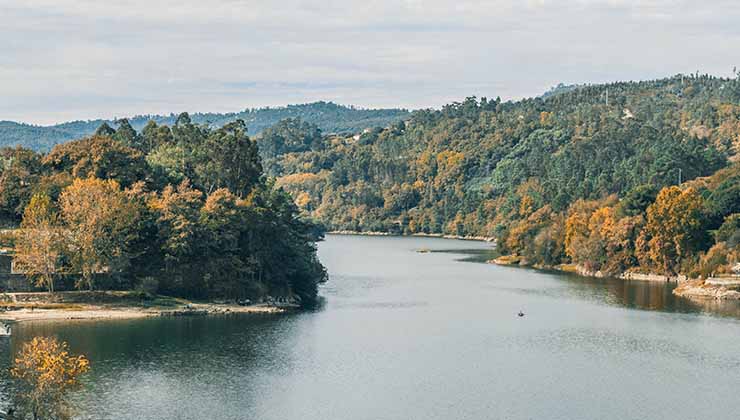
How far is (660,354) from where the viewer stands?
245 feet

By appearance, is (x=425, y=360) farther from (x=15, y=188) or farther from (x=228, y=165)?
(x=15, y=188)

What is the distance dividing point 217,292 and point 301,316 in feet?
25.9

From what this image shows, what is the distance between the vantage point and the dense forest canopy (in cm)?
8825

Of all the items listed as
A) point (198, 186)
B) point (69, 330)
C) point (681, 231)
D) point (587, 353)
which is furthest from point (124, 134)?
point (587, 353)

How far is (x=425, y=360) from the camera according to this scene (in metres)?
72.0

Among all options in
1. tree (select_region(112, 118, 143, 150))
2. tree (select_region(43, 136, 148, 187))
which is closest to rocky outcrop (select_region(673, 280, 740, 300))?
tree (select_region(43, 136, 148, 187))

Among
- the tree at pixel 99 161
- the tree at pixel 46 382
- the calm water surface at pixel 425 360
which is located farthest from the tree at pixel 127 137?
the tree at pixel 46 382

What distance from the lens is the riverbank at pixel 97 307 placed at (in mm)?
83188

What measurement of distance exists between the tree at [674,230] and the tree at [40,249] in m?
66.5

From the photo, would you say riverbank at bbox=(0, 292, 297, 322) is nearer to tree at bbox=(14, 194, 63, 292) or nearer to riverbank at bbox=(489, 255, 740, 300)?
tree at bbox=(14, 194, 63, 292)

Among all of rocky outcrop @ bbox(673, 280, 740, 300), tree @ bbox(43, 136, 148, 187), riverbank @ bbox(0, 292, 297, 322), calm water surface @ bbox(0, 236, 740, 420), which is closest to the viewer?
calm water surface @ bbox(0, 236, 740, 420)

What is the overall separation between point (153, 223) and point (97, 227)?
5649 mm

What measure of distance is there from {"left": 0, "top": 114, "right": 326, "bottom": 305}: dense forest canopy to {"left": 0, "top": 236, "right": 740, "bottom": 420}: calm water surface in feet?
22.3

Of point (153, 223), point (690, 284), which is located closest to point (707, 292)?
point (690, 284)
